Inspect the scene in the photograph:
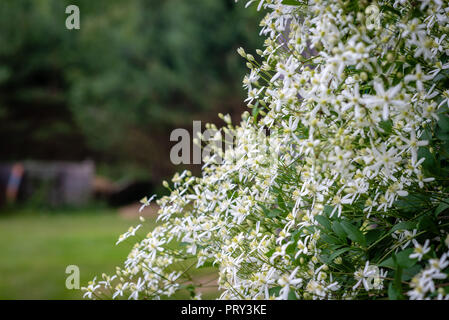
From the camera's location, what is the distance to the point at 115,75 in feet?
26.0

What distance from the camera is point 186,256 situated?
1.30m

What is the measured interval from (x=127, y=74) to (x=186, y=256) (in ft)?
23.2

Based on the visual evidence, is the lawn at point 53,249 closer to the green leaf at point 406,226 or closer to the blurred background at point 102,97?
the blurred background at point 102,97

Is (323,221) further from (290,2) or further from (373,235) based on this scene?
(290,2)

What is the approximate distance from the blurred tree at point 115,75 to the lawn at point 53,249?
167cm

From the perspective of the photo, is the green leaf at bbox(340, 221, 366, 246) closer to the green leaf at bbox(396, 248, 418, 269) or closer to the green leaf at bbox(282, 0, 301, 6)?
the green leaf at bbox(396, 248, 418, 269)

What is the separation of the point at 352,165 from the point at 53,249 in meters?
4.96

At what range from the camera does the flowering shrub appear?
2.47ft

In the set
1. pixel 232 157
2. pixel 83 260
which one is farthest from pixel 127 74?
pixel 232 157

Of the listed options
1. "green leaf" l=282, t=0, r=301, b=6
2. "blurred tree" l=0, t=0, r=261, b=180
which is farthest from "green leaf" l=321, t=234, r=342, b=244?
"blurred tree" l=0, t=0, r=261, b=180

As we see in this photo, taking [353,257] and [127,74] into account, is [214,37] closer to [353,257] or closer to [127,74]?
[127,74]

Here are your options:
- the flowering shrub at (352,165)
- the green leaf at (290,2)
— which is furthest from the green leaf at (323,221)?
the green leaf at (290,2)

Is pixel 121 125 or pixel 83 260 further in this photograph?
pixel 121 125

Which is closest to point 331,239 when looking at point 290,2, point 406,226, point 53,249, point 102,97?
point 406,226
